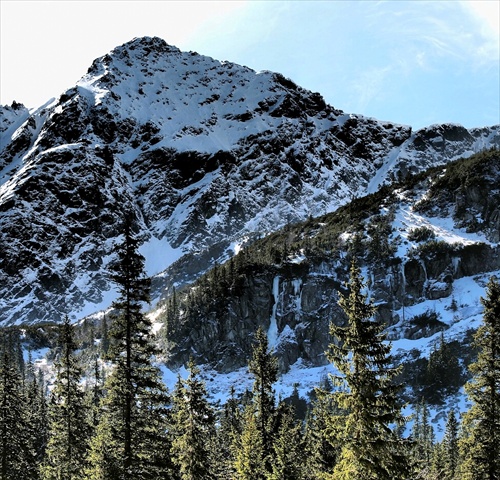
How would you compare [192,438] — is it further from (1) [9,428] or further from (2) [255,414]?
(1) [9,428]

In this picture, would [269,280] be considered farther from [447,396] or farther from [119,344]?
[119,344]

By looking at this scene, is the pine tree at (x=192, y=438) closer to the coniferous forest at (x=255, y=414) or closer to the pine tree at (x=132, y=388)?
the coniferous forest at (x=255, y=414)

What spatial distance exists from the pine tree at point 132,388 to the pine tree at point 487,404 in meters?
12.6

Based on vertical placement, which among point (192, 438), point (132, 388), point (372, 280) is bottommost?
point (192, 438)

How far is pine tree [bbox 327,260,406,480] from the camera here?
14844 mm

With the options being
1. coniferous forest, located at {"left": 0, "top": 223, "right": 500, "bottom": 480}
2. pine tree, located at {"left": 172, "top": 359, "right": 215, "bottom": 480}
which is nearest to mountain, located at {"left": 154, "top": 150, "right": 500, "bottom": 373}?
coniferous forest, located at {"left": 0, "top": 223, "right": 500, "bottom": 480}

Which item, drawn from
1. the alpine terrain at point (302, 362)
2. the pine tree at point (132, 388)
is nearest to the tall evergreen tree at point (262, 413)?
the alpine terrain at point (302, 362)

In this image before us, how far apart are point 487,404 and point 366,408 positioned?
8018 mm

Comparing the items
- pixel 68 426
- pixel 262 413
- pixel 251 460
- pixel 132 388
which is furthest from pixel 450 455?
pixel 132 388

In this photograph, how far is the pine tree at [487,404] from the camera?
770 inches

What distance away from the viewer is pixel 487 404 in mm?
20000

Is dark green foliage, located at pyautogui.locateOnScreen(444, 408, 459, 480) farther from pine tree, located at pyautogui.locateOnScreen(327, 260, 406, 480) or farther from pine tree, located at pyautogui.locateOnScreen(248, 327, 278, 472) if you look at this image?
pine tree, located at pyautogui.locateOnScreen(327, 260, 406, 480)

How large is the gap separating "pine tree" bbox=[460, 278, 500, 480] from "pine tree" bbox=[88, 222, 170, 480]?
12.6m

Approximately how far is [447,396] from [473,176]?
74726 millimetres
